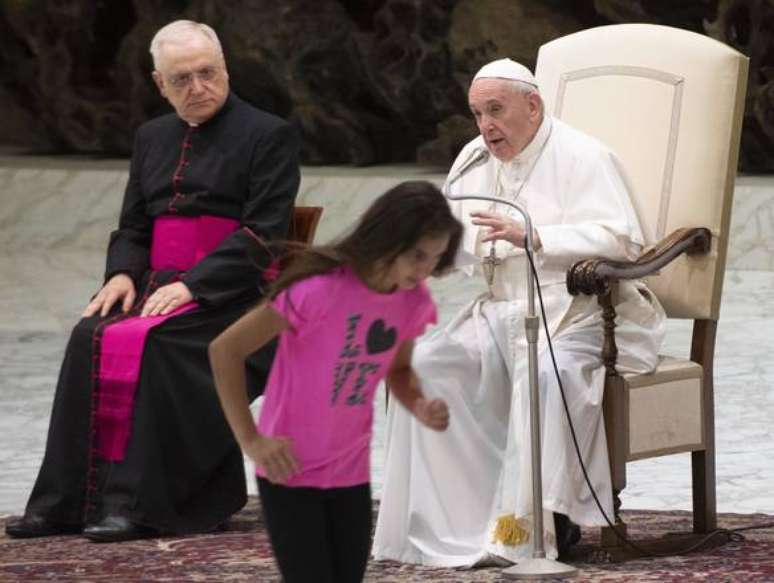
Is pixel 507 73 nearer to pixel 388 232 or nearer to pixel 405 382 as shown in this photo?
pixel 405 382

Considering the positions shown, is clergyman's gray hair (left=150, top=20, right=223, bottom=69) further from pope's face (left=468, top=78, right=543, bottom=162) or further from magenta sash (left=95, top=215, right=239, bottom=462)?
pope's face (left=468, top=78, right=543, bottom=162)

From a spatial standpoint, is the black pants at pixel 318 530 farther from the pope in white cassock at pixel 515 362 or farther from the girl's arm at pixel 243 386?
the pope in white cassock at pixel 515 362

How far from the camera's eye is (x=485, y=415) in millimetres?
6090

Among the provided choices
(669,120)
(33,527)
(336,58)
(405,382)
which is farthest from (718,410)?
(336,58)

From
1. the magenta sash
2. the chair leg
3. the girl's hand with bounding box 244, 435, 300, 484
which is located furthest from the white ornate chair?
the girl's hand with bounding box 244, 435, 300, 484

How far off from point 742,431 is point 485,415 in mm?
2171

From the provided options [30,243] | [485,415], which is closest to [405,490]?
[485,415]

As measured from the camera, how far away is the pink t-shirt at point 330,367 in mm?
3852

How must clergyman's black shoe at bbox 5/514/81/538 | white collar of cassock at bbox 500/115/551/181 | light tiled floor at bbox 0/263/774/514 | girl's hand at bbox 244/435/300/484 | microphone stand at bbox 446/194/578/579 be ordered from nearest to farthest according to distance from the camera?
girl's hand at bbox 244/435/300/484
microphone stand at bbox 446/194/578/579
white collar of cassock at bbox 500/115/551/181
clergyman's black shoe at bbox 5/514/81/538
light tiled floor at bbox 0/263/774/514

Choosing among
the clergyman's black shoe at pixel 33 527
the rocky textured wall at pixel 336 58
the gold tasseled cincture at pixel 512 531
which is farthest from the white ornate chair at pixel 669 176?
the rocky textured wall at pixel 336 58

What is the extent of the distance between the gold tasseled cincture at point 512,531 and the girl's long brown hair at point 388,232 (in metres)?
2.13

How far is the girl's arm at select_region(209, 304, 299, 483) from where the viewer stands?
379cm

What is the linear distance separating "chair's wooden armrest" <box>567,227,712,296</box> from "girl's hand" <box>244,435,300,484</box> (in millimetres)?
2135

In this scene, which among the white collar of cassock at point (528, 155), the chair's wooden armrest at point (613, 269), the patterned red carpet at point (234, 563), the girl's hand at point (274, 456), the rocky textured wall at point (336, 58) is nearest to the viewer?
the girl's hand at point (274, 456)
